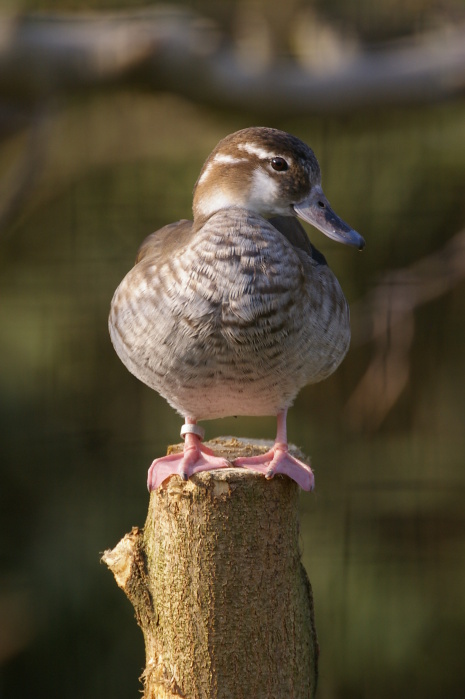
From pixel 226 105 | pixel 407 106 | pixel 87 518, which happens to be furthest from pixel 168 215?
pixel 87 518

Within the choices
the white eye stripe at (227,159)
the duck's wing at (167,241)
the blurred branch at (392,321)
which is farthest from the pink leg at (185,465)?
the blurred branch at (392,321)

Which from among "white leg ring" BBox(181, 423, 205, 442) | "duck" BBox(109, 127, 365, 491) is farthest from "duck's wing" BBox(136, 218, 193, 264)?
"white leg ring" BBox(181, 423, 205, 442)

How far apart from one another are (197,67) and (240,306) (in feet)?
5.32

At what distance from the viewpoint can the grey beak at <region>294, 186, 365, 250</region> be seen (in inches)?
53.4

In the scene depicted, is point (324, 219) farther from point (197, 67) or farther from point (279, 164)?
point (197, 67)

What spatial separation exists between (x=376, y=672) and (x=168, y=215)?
1.57 m

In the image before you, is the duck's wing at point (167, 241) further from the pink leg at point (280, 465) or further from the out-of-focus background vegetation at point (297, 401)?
the out-of-focus background vegetation at point (297, 401)

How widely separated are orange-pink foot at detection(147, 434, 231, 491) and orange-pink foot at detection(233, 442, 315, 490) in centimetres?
4

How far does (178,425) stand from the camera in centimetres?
→ 294

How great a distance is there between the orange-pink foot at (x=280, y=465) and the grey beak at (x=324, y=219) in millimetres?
304

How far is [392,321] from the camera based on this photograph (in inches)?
109

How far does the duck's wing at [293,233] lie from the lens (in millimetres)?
1440

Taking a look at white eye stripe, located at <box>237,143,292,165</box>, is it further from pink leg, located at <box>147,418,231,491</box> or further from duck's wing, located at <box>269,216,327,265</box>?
A: pink leg, located at <box>147,418,231,491</box>

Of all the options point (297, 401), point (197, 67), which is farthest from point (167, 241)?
point (297, 401)
